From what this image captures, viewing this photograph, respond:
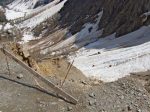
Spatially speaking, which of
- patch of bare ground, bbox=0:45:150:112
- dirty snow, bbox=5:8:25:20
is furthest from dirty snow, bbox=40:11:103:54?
dirty snow, bbox=5:8:25:20

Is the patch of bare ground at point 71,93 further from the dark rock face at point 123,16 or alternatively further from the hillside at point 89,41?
the dark rock face at point 123,16

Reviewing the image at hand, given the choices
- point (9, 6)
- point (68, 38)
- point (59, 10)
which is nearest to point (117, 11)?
point (68, 38)

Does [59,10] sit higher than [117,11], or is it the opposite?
[59,10]

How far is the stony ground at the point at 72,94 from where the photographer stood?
1565 cm

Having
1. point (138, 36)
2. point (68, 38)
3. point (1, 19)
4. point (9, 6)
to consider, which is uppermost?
point (9, 6)

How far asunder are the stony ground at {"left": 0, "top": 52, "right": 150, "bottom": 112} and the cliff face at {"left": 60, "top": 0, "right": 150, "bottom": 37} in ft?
122

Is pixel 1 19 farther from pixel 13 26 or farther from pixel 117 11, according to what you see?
pixel 117 11

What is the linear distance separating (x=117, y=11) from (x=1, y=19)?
47.9m

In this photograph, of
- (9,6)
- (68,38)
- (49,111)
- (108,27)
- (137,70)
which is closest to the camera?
(49,111)

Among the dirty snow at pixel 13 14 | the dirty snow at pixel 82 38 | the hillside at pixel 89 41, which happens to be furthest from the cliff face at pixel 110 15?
the dirty snow at pixel 13 14

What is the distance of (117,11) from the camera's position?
2697 inches

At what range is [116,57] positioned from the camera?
138 ft

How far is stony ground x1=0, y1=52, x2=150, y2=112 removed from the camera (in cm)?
1565

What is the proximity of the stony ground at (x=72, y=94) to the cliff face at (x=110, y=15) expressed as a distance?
37.3 metres
